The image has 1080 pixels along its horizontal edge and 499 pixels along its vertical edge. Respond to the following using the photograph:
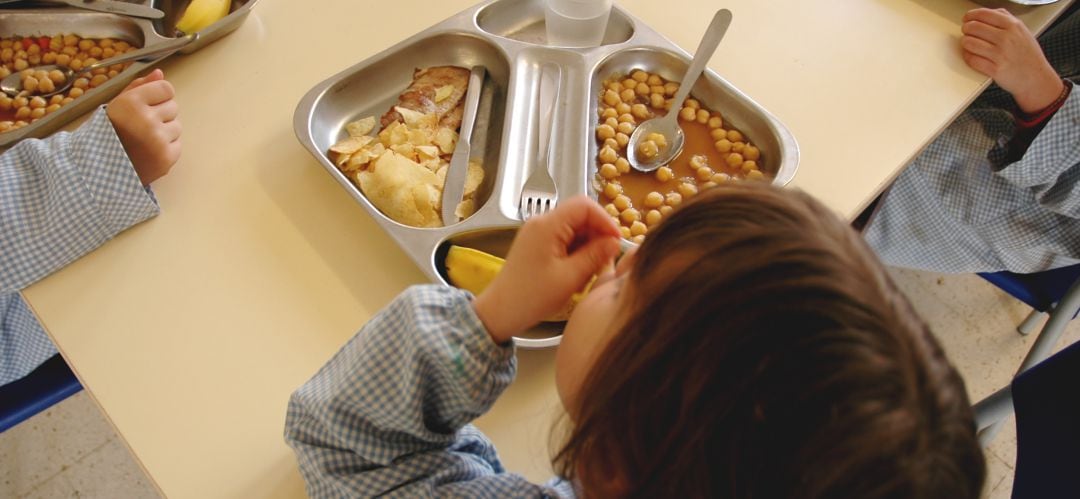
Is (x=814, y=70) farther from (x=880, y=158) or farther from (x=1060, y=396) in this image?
(x=1060, y=396)

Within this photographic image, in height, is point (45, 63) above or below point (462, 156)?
below

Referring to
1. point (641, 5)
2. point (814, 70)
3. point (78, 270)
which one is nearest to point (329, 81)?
point (78, 270)

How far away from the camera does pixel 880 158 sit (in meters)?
0.91

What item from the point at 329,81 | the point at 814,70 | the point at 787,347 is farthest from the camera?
the point at 814,70

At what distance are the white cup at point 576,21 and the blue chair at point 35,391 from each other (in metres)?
0.85

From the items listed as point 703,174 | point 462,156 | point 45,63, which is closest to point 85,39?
point 45,63

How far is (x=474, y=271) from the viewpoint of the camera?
74 centimetres

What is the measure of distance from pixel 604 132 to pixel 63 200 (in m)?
0.65

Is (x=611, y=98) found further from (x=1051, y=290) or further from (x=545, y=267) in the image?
(x=1051, y=290)

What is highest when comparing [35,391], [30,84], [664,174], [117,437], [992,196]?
[992,196]

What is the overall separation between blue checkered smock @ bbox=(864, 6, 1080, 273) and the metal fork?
0.62m

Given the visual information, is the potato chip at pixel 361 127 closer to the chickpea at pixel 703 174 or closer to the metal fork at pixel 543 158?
the metal fork at pixel 543 158

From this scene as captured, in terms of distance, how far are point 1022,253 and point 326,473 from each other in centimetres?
110

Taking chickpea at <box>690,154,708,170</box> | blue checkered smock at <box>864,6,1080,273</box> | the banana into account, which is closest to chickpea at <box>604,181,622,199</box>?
chickpea at <box>690,154,708,170</box>
